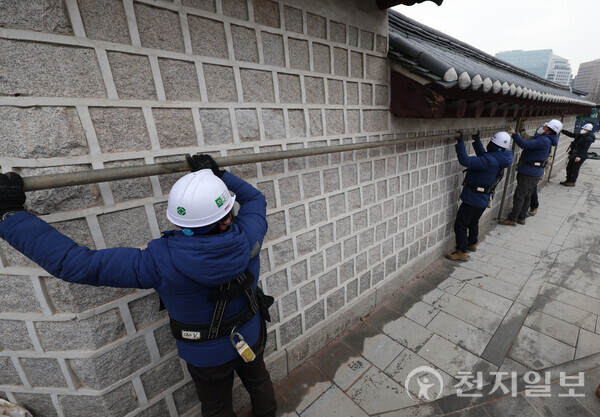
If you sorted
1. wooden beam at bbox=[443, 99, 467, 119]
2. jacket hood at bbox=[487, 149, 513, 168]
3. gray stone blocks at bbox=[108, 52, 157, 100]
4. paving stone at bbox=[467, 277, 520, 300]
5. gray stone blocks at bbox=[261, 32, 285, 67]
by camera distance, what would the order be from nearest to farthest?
1. gray stone blocks at bbox=[108, 52, 157, 100]
2. gray stone blocks at bbox=[261, 32, 285, 67]
3. wooden beam at bbox=[443, 99, 467, 119]
4. paving stone at bbox=[467, 277, 520, 300]
5. jacket hood at bbox=[487, 149, 513, 168]

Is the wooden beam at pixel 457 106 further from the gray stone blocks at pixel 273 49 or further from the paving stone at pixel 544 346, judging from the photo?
the paving stone at pixel 544 346

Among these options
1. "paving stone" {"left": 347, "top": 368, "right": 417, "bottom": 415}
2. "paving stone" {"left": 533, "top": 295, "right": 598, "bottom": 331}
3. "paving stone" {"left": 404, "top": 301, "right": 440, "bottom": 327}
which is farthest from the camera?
"paving stone" {"left": 404, "top": 301, "right": 440, "bottom": 327}

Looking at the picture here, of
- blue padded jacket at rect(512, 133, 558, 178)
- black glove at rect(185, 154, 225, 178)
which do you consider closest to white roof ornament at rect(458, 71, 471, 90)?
black glove at rect(185, 154, 225, 178)

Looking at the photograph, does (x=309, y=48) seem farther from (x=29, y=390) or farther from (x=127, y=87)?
(x=29, y=390)

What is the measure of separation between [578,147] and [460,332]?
1001 centimetres

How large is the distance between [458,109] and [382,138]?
100 centimetres

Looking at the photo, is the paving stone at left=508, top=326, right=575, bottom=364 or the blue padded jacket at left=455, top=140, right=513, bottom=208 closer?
the paving stone at left=508, top=326, right=575, bottom=364

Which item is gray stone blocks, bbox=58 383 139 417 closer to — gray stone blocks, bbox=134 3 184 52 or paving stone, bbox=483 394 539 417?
gray stone blocks, bbox=134 3 184 52

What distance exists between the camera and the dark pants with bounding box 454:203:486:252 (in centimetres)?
462

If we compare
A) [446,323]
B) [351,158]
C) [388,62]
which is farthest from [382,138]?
[446,323]

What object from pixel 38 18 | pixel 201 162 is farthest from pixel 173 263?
pixel 38 18

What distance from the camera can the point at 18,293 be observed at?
1.46 meters

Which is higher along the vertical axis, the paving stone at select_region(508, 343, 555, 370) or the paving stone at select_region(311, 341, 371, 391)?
the paving stone at select_region(311, 341, 371, 391)

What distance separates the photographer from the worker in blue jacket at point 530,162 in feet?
18.1
